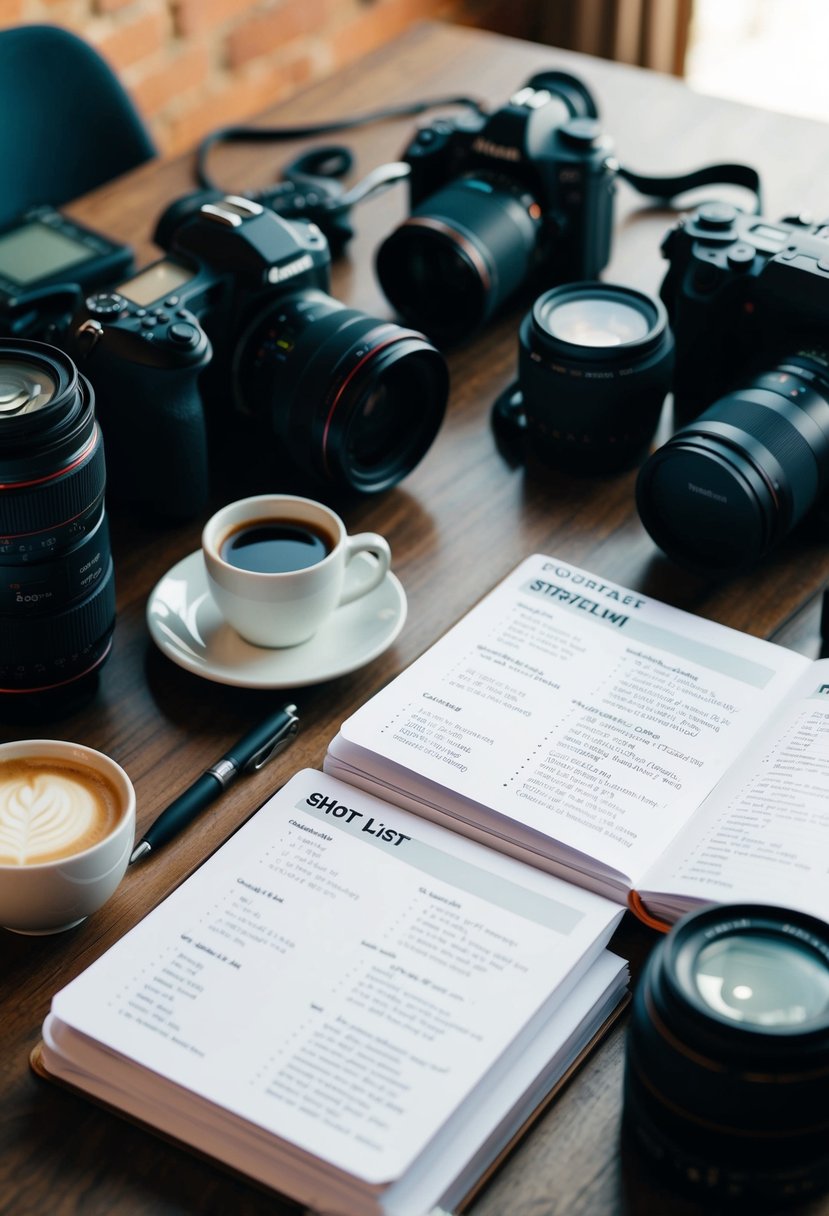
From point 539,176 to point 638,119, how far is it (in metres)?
0.39

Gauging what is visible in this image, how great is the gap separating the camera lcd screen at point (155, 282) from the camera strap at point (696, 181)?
0.51 meters

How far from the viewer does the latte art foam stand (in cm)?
77

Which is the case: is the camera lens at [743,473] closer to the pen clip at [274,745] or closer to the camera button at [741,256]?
the camera button at [741,256]

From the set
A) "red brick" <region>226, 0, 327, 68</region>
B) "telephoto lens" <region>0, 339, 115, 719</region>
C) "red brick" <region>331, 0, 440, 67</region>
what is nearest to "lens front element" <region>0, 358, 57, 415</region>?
"telephoto lens" <region>0, 339, 115, 719</region>

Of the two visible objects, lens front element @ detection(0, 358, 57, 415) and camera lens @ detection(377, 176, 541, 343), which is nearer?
lens front element @ detection(0, 358, 57, 415)

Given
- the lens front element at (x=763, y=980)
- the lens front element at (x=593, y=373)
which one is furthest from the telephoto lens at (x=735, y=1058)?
the lens front element at (x=593, y=373)

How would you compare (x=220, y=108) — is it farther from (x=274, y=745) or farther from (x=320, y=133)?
(x=274, y=745)

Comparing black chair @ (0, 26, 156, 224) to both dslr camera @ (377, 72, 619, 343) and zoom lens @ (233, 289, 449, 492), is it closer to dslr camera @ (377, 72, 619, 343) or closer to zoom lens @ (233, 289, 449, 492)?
dslr camera @ (377, 72, 619, 343)

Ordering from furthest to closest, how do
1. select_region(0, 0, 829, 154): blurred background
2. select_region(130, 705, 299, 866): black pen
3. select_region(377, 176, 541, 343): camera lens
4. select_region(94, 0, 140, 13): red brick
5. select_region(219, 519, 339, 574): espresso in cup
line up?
select_region(0, 0, 829, 154): blurred background, select_region(94, 0, 140, 13): red brick, select_region(377, 176, 541, 343): camera lens, select_region(219, 519, 339, 574): espresso in cup, select_region(130, 705, 299, 866): black pen

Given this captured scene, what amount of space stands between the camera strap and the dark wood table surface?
0.03m

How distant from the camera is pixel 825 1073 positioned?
23.6 inches

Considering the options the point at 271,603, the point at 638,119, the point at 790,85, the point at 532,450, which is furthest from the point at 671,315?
the point at 790,85

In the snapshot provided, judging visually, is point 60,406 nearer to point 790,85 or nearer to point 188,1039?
point 188,1039

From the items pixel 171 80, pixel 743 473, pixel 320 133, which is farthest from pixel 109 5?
pixel 743 473
